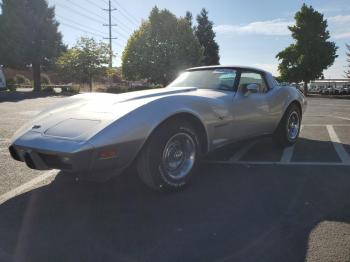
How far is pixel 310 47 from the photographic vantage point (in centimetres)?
3578

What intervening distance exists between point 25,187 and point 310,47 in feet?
117

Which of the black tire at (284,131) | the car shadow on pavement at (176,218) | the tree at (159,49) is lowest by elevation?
the car shadow on pavement at (176,218)

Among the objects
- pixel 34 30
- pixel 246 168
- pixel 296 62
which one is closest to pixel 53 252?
pixel 246 168

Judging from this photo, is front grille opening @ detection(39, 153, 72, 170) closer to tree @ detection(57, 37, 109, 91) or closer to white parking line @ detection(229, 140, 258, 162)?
white parking line @ detection(229, 140, 258, 162)

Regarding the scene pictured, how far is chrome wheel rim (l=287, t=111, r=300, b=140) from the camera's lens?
6.43 m

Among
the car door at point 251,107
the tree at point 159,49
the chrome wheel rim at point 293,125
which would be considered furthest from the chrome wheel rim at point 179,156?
the tree at point 159,49

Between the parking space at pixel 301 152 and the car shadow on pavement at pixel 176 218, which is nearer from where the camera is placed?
the car shadow on pavement at pixel 176 218

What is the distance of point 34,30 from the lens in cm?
3362

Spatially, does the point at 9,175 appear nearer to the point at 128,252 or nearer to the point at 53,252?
the point at 53,252

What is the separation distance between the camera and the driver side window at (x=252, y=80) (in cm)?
511

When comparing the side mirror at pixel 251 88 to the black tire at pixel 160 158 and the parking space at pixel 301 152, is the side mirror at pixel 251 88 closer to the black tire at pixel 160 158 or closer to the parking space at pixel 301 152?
the parking space at pixel 301 152

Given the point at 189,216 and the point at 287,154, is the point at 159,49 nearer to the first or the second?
the point at 287,154

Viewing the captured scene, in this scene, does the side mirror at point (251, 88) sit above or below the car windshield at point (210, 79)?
below

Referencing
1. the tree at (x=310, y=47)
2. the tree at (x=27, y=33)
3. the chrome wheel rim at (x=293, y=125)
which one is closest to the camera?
the chrome wheel rim at (x=293, y=125)
